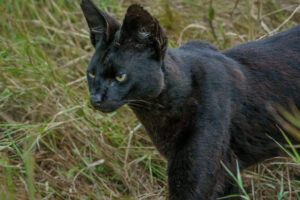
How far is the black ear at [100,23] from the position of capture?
192 cm

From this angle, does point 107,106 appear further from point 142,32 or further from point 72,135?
point 72,135

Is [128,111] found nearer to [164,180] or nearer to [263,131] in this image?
[164,180]

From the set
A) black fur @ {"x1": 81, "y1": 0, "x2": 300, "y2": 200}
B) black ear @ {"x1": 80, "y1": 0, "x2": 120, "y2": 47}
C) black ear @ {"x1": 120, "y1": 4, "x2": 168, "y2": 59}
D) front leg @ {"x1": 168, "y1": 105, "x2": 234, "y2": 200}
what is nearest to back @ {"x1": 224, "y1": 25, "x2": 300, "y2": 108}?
black fur @ {"x1": 81, "y1": 0, "x2": 300, "y2": 200}

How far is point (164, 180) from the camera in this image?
2.69m

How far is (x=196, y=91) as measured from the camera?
204 cm

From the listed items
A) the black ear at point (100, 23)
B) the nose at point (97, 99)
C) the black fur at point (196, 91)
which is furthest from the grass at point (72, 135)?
the black ear at point (100, 23)

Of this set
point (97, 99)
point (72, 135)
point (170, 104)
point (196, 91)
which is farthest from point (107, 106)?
point (72, 135)

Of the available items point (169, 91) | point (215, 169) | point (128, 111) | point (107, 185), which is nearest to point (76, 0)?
point (128, 111)

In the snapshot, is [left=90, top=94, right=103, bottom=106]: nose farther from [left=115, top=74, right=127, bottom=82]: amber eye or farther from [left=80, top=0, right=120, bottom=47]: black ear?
[left=80, top=0, right=120, bottom=47]: black ear

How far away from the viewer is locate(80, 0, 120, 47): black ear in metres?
1.92

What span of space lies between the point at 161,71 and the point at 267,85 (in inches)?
23.2

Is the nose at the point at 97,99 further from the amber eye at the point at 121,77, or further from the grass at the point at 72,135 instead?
the grass at the point at 72,135

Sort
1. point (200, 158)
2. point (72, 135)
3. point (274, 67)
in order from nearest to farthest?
point (200, 158)
point (274, 67)
point (72, 135)

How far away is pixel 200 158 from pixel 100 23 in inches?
30.2
